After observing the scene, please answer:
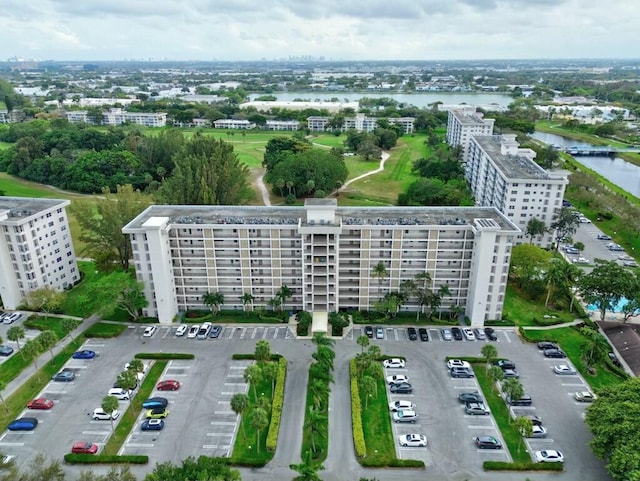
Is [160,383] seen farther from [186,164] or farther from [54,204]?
[186,164]

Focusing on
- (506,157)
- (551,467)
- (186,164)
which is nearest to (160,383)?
(551,467)

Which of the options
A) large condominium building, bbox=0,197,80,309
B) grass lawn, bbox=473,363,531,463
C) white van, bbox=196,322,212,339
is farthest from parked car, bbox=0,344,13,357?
grass lawn, bbox=473,363,531,463

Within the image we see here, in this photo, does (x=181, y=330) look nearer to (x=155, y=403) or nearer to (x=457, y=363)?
(x=155, y=403)

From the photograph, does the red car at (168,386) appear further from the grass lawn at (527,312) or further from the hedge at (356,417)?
the grass lawn at (527,312)

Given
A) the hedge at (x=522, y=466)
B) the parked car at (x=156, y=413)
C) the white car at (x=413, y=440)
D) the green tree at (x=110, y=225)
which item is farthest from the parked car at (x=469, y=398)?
the green tree at (x=110, y=225)

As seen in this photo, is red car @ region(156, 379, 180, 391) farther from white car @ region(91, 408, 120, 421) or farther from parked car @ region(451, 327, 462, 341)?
parked car @ region(451, 327, 462, 341)

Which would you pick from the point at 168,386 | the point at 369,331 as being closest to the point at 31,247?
the point at 168,386
